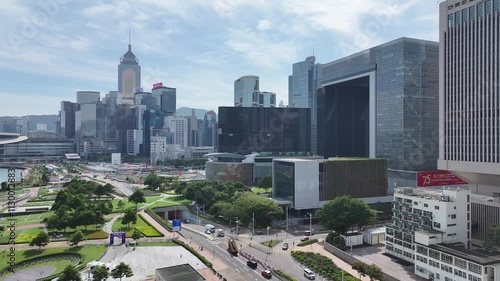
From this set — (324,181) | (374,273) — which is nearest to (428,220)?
(374,273)

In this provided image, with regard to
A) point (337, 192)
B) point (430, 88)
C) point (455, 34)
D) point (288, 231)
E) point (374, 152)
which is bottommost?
point (288, 231)

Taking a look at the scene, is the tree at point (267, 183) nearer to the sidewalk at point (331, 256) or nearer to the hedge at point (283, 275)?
the sidewalk at point (331, 256)

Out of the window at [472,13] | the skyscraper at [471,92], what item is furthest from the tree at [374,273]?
the window at [472,13]

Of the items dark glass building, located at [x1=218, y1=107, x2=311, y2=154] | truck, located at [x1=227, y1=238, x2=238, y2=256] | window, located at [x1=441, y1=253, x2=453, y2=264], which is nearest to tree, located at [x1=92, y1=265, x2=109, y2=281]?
truck, located at [x1=227, y1=238, x2=238, y2=256]

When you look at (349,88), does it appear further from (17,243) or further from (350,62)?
(17,243)

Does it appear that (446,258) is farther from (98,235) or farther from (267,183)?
(267,183)

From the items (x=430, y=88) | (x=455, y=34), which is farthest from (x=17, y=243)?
(x=430, y=88)
